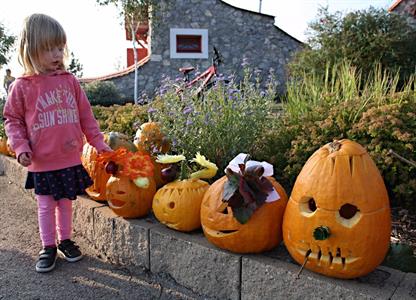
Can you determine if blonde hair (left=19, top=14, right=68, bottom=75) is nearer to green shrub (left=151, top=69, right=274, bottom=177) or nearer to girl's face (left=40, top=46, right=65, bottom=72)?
girl's face (left=40, top=46, right=65, bottom=72)

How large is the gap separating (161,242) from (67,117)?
2.99ft

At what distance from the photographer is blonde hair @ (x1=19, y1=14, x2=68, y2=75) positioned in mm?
2121

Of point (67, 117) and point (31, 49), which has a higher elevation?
point (31, 49)

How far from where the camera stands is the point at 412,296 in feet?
4.70

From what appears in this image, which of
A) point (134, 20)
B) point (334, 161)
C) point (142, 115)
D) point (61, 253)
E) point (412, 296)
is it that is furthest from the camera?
point (134, 20)

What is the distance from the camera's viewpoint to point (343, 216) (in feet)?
5.17

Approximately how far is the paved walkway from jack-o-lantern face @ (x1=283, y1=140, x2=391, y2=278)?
77cm

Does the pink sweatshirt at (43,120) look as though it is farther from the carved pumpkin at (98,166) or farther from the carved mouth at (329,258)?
the carved mouth at (329,258)

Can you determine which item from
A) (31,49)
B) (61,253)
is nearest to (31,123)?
(31,49)

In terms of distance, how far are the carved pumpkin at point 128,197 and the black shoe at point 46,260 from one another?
0.44 metres

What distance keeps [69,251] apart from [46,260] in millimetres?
148

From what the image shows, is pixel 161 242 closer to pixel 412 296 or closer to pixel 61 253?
pixel 61 253

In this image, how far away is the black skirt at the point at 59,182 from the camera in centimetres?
225

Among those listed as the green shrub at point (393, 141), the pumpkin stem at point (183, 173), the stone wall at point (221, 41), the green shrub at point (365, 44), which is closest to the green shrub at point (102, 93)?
the stone wall at point (221, 41)
